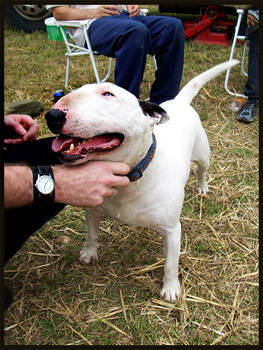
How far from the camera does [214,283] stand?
1942 millimetres

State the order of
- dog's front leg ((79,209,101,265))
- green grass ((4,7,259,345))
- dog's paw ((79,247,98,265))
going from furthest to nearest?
dog's paw ((79,247,98,265))
dog's front leg ((79,209,101,265))
green grass ((4,7,259,345))

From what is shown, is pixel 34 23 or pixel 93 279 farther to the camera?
pixel 34 23

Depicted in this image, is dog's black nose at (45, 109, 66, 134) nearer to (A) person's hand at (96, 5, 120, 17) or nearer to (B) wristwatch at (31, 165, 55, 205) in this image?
(B) wristwatch at (31, 165, 55, 205)

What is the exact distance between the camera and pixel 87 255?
2018 mm

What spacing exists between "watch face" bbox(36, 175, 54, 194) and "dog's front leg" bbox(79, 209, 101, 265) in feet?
1.67

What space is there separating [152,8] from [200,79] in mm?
5094

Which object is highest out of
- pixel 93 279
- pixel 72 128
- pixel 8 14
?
pixel 72 128

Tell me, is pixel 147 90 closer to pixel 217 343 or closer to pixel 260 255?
pixel 260 255

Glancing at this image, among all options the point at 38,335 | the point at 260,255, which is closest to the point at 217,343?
the point at 260,255

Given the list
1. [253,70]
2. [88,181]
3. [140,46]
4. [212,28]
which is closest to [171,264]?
[88,181]

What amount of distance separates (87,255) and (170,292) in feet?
1.67

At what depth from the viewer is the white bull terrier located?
122 cm

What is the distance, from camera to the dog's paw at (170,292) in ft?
5.98

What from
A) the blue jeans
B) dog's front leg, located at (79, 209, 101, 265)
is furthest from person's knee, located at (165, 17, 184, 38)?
dog's front leg, located at (79, 209, 101, 265)
